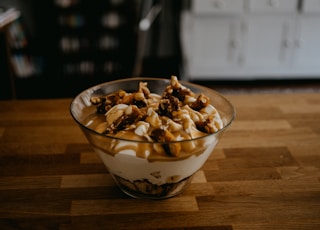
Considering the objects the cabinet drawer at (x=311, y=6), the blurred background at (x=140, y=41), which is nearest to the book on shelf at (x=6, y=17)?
the blurred background at (x=140, y=41)

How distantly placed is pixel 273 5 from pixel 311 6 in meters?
0.33

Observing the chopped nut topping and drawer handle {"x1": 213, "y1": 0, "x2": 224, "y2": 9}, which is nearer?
the chopped nut topping

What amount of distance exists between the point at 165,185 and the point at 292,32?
316 centimetres

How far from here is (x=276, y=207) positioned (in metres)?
0.86

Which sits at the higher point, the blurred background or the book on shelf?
the book on shelf

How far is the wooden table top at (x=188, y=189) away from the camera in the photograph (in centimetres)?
82

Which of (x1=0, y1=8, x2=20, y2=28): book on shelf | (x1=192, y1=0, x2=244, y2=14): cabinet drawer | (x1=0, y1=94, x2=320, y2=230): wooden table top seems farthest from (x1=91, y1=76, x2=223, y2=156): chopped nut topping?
(x1=192, y1=0, x2=244, y2=14): cabinet drawer

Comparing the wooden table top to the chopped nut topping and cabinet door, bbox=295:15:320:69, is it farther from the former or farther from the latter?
cabinet door, bbox=295:15:320:69

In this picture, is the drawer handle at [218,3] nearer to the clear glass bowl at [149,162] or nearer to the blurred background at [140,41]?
the blurred background at [140,41]

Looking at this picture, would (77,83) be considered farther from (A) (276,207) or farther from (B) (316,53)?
(A) (276,207)

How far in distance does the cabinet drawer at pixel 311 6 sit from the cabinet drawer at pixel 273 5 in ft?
0.21

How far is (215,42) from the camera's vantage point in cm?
368

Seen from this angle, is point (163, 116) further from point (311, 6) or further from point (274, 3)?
point (311, 6)

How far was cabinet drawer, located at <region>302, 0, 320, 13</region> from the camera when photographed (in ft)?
11.6
